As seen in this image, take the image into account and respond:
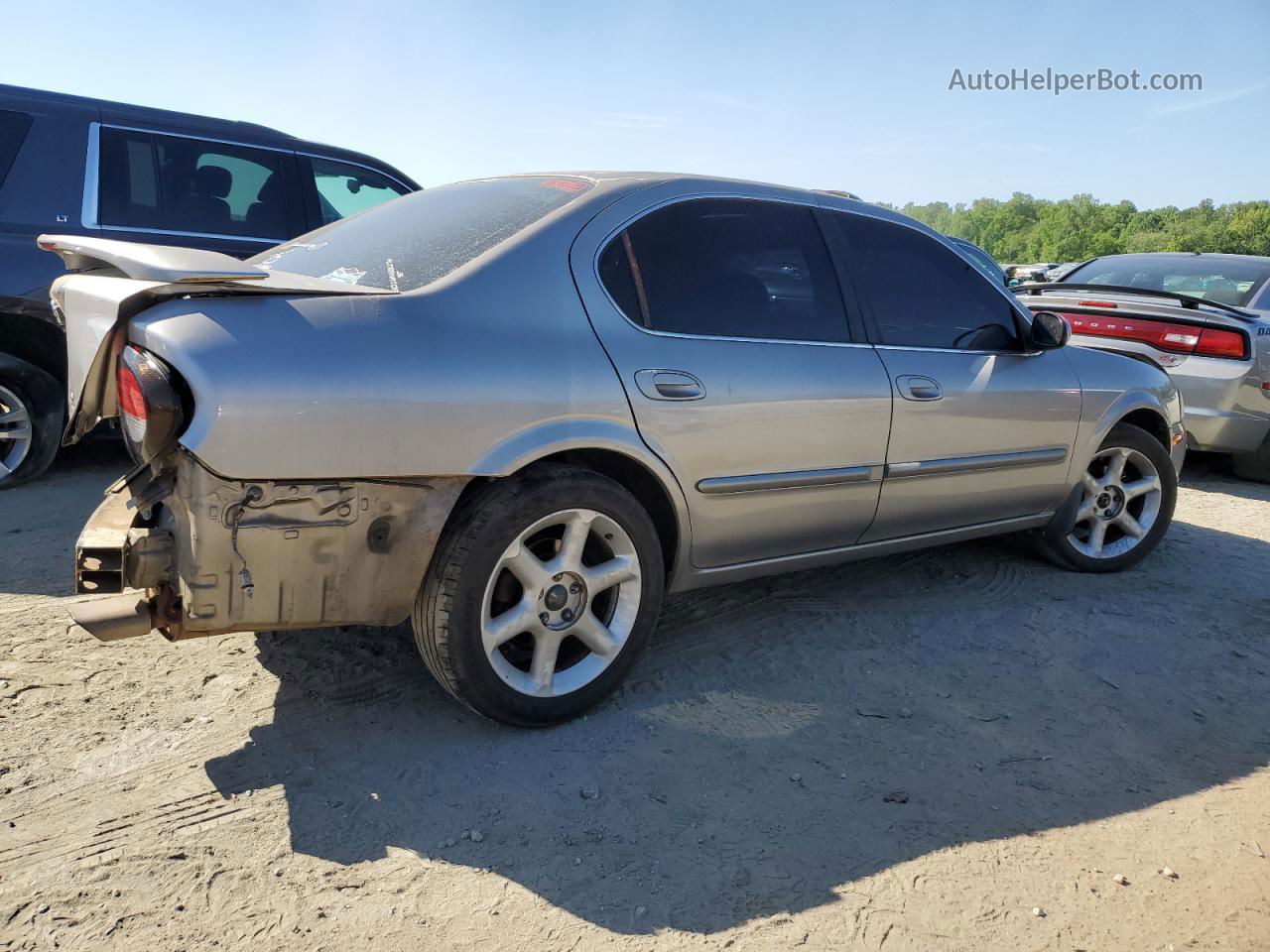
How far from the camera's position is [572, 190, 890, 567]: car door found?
2.94 m

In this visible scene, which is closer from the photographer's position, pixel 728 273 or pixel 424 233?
pixel 424 233

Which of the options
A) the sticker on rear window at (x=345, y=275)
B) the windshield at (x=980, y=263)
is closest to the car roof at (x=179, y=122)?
the sticker on rear window at (x=345, y=275)

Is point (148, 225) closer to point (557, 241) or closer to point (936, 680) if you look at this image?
point (557, 241)

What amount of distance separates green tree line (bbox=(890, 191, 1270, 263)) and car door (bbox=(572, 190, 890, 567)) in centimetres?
5284

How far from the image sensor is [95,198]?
4.98 metres

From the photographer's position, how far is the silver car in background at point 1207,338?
648 centimetres

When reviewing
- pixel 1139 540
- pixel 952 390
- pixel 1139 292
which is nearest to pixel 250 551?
pixel 952 390

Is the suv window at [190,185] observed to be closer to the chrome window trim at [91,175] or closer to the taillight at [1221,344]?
the chrome window trim at [91,175]

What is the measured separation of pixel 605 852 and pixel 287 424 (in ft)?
4.24

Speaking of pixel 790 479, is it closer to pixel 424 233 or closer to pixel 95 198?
pixel 424 233

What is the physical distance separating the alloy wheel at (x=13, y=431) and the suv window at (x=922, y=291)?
13.6 ft

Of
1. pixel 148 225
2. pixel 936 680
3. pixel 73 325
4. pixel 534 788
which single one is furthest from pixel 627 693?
pixel 148 225

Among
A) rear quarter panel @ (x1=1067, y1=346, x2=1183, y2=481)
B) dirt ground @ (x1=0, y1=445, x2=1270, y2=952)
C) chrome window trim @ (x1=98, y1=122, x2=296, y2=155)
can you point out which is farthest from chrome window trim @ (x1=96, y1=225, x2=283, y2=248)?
rear quarter panel @ (x1=1067, y1=346, x2=1183, y2=481)

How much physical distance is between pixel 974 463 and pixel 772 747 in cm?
162
